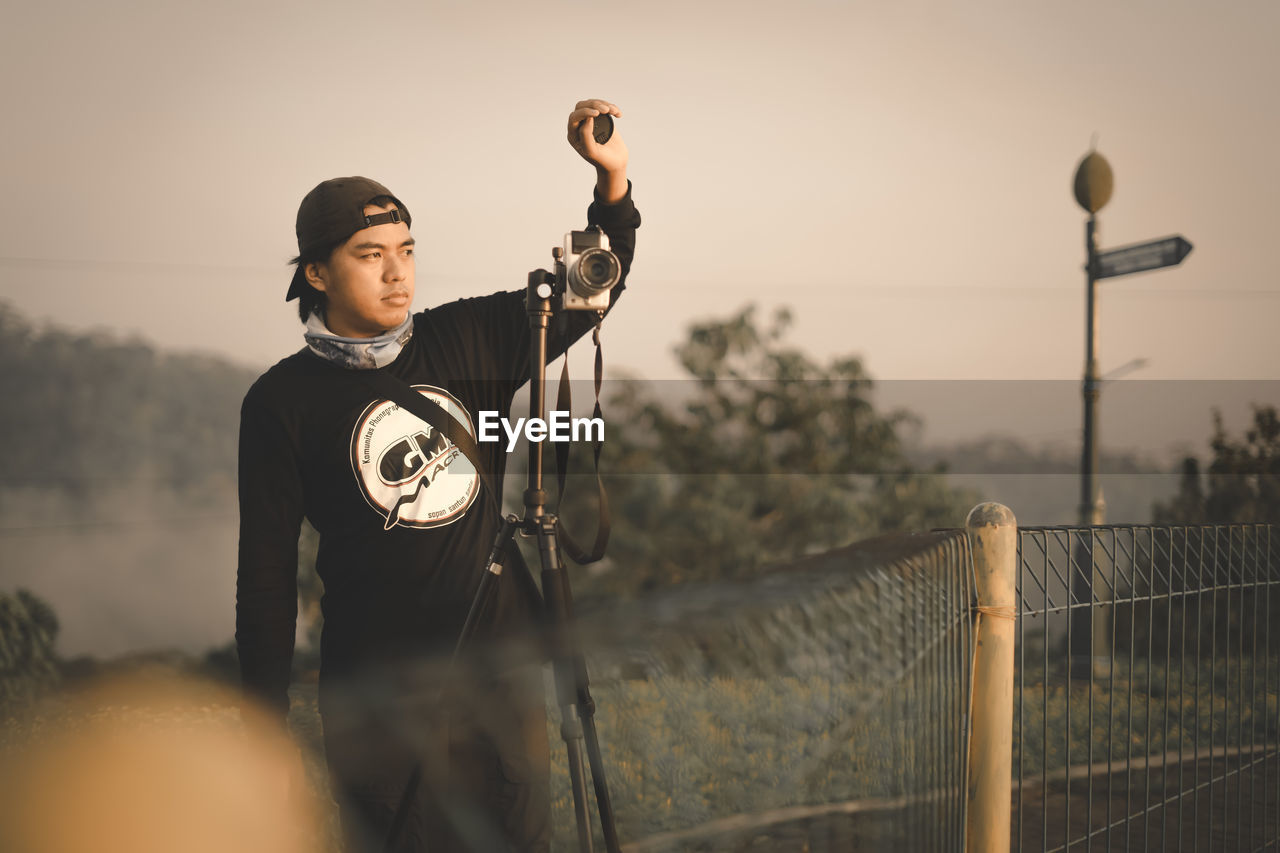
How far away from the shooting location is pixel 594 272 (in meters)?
2.07

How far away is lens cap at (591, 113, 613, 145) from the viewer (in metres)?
2.30

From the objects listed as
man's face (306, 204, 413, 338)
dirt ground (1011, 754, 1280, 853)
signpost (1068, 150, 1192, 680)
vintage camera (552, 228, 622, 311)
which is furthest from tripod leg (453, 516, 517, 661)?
signpost (1068, 150, 1192, 680)

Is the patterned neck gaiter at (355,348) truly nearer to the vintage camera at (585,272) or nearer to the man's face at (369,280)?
the man's face at (369,280)

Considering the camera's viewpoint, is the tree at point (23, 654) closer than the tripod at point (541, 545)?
No

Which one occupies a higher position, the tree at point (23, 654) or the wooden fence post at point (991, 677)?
the wooden fence post at point (991, 677)

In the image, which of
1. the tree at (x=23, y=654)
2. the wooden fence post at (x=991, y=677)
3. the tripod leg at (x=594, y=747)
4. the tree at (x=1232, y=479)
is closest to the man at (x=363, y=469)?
the wooden fence post at (x=991, y=677)

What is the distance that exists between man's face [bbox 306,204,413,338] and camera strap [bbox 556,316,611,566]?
1.30ft

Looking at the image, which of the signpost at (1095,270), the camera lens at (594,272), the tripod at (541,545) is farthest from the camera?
the signpost at (1095,270)

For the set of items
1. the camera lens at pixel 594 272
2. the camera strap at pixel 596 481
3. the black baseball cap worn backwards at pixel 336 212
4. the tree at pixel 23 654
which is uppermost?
the black baseball cap worn backwards at pixel 336 212

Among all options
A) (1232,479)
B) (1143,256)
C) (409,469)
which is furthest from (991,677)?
(1232,479)

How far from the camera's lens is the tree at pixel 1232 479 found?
12477 millimetres

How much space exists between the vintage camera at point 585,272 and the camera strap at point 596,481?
0.26 feet

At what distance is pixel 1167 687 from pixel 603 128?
203 cm
